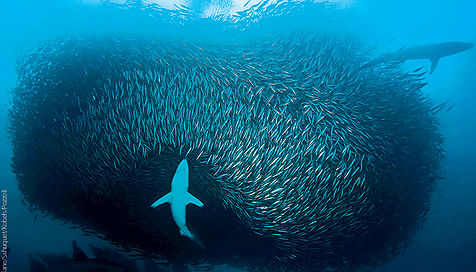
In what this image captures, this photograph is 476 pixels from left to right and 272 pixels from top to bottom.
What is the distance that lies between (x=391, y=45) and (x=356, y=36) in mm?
261

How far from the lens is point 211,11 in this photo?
83.8 inches

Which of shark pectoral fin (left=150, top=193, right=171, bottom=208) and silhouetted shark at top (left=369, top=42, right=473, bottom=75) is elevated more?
silhouetted shark at top (left=369, top=42, right=473, bottom=75)

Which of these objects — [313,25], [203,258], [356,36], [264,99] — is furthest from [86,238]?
[356,36]

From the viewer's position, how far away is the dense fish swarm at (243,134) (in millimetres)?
2100

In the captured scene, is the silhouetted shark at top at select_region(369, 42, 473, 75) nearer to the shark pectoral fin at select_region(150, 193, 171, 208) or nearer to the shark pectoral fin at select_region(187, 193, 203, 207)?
the shark pectoral fin at select_region(187, 193, 203, 207)

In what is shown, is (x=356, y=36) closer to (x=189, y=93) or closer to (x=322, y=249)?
(x=189, y=93)

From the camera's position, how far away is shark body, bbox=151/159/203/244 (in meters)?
2.22

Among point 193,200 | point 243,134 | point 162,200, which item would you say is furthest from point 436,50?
point 162,200

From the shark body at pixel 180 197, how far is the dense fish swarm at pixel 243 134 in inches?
2.2

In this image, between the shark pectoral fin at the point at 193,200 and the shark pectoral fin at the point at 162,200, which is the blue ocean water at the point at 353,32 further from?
the shark pectoral fin at the point at 193,200

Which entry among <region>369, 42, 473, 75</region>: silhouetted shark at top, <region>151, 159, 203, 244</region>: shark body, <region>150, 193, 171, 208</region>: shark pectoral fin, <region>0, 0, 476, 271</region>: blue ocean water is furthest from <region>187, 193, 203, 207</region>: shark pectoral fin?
<region>369, 42, 473, 75</region>: silhouetted shark at top

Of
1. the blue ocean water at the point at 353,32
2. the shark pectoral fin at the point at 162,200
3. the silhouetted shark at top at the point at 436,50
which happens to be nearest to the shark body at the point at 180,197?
the shark pectoral fin at the point at 162,200

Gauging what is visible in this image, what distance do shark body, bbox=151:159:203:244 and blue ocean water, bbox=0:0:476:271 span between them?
1.09 meters

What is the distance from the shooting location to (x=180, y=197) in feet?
7.36
